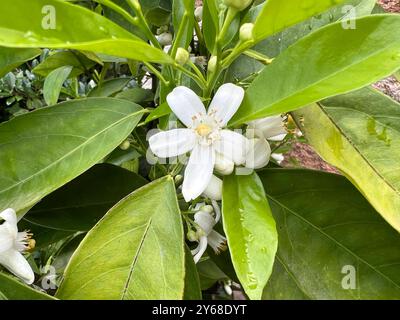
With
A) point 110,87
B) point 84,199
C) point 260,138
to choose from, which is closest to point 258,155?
point 260,138

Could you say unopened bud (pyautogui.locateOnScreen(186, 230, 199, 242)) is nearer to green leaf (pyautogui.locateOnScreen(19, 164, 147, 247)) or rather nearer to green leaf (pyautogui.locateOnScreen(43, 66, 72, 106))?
green leaf (pyautogui.locateOnScreen(19, 164, 147, 247))

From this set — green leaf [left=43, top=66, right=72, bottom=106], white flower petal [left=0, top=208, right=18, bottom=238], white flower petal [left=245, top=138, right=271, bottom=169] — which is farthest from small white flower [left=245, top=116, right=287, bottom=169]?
green leaf [left=43, top=66, right=72, bottom=106]

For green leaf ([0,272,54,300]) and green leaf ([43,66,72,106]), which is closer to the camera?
green leaf ([0,272,54,300])

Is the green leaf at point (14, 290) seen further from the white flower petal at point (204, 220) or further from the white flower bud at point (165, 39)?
the white flower bud at point (165, 39)

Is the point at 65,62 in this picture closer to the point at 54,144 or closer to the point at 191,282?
the point at 54,144

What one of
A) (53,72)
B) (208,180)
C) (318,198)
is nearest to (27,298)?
(208,180)

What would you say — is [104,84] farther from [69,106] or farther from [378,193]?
[378,193]

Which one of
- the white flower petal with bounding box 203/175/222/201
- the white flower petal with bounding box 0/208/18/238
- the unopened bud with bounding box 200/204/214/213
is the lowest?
the unopened bud with bounding box 200/204/214/213
